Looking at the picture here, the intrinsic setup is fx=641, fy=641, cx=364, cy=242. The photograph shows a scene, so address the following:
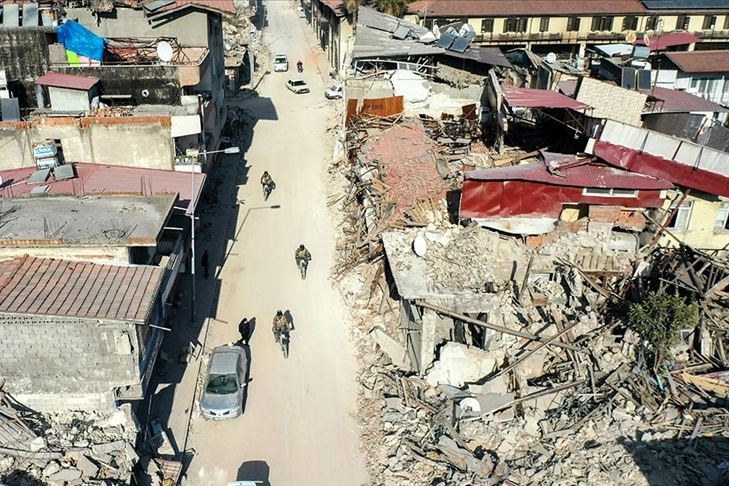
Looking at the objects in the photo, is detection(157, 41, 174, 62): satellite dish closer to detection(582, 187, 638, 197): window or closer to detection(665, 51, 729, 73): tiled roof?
detection(582, 187, 638, 197): window

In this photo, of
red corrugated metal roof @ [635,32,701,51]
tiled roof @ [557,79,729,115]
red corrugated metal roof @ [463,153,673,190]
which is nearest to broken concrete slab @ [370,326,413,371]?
red corrugated metal roof @ [463,153,673,190]

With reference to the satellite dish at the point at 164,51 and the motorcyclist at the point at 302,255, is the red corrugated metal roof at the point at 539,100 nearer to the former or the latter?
the motorcyclist at the point at 302,255

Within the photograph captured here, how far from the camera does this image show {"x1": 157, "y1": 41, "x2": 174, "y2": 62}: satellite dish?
33.5m

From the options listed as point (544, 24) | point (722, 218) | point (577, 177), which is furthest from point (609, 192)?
point (544, 24)

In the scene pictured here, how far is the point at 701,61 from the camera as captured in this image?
4647cm

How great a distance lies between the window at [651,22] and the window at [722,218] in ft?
138

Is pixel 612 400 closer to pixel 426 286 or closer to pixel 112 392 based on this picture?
pixel 426 286

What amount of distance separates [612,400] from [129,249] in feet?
56.1

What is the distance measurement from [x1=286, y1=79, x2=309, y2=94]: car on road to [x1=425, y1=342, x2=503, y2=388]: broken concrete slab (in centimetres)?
3914

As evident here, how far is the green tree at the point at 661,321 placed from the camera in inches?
891

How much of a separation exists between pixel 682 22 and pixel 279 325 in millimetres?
57727

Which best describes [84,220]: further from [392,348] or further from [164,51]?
[164,51]

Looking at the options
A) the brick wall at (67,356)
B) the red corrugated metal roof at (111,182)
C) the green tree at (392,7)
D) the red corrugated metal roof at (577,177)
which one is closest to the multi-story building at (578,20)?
the green tree at (392,7)

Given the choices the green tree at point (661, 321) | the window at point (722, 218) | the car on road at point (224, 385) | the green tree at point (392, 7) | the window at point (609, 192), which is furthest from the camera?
the green tree at point (392, 7)
